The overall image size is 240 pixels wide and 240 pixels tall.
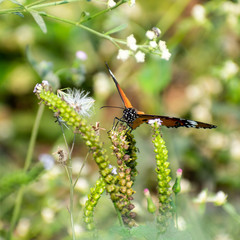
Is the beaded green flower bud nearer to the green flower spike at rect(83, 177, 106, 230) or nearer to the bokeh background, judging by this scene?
the green flower spike at rect(83, 177, 106, 230)

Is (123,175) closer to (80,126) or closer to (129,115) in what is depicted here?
(80,126)

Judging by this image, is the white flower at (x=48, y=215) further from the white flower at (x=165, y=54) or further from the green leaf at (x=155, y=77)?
the green leaf at (x=155, y=77)

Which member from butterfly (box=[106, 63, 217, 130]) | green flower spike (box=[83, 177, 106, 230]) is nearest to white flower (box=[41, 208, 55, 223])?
butterfly (box=[106, 63, 217, 130])

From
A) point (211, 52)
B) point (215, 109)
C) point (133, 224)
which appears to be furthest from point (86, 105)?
point (211, 52)

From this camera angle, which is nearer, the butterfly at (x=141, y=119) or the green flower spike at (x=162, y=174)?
the green flower spike at (x=162, y=174)

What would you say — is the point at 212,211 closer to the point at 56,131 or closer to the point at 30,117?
the point at 56,131

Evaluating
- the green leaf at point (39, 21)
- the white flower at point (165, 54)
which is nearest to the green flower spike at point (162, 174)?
the white flower at point (165, 54)
